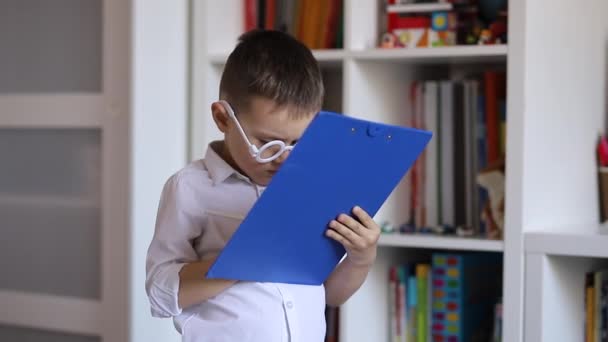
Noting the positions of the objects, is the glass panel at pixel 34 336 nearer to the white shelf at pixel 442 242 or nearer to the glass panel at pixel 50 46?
the glass panel at pixel 50 46

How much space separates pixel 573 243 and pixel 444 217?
1.08ft

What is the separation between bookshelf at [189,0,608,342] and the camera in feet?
5.15

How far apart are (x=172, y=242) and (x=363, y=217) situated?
9.8 inches

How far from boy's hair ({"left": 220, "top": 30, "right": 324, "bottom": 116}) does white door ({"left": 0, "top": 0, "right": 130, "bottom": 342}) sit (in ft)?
1.92

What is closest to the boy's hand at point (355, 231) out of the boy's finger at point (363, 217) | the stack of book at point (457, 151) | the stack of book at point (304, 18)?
the boy's finger at point (363, 217)

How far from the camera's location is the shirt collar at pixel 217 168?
1227 millimetres

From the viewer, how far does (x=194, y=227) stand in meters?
1.22

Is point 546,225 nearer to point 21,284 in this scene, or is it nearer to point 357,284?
point 357,284

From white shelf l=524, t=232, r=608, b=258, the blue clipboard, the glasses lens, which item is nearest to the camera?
the blue clipboard

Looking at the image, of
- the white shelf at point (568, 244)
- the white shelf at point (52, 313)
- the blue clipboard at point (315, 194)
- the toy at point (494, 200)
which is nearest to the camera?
the blue clipboard at point (315, 194)

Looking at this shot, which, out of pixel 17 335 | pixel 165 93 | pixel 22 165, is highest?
pixel 165 93

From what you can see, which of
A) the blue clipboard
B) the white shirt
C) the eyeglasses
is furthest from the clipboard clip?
the white shirt

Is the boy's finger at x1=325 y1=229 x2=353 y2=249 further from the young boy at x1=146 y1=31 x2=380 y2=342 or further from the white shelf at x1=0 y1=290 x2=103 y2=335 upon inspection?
the white shelf at x1=0 y1=290 x2=103 y2=335

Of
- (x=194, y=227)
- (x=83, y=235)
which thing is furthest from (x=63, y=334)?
(x=194, y=227)
